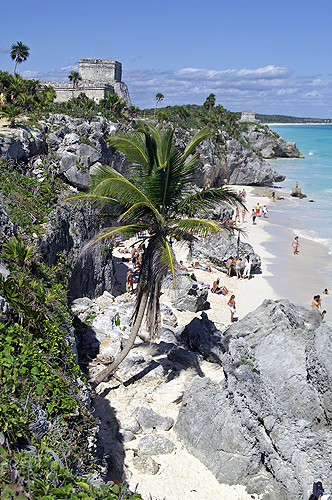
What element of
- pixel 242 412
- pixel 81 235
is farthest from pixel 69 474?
pixel 81 235

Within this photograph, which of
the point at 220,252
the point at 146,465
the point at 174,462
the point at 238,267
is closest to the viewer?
the point at 146,465

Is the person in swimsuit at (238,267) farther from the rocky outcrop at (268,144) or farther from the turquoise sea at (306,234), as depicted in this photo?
the rocky outcrop at (268,144)

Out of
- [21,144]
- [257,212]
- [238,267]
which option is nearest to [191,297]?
[238,267]

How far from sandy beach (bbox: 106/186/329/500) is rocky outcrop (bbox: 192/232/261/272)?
0.64 m

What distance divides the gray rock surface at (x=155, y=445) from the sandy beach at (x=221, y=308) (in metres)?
0.13

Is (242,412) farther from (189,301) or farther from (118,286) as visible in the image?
(118,286)

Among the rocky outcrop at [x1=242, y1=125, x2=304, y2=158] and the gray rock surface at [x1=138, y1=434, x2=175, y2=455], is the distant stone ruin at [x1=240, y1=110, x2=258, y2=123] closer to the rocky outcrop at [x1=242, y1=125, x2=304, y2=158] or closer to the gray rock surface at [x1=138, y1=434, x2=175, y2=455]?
the rocky outcrop at [x1=242, y1=125, x2=304, y2=158]

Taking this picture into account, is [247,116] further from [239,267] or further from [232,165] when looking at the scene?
[239,267]

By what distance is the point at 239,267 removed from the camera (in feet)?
62.7

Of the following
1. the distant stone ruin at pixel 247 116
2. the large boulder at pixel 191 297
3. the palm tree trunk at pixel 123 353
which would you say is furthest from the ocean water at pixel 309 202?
the palm tree trunk at pixel 123 353

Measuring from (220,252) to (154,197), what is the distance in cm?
1305

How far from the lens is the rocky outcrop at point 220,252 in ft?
66.8

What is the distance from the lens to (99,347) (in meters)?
10.4

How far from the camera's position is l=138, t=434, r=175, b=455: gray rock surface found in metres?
7.55
